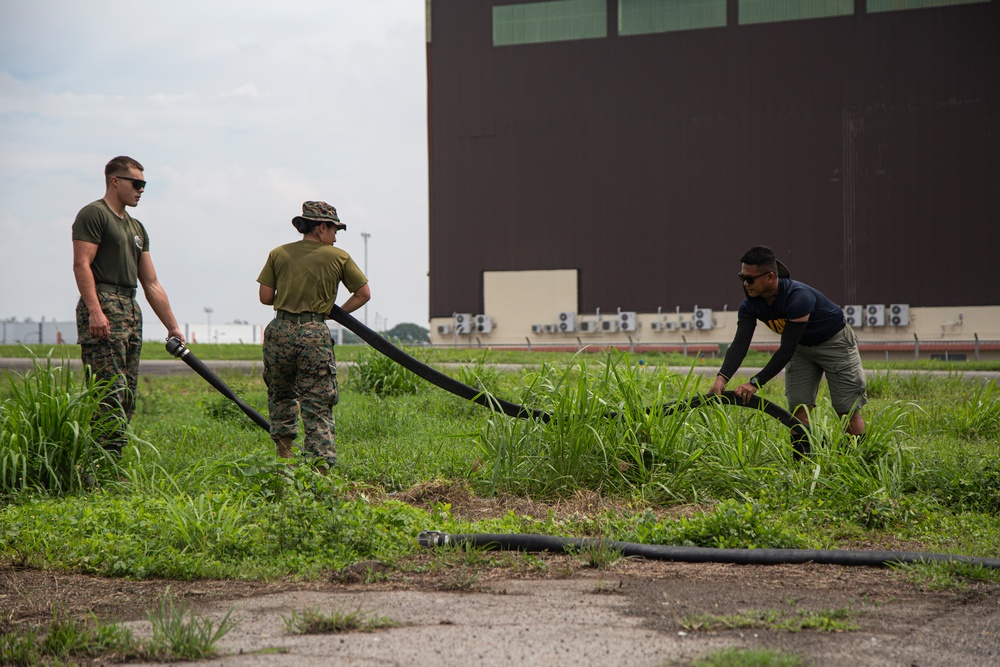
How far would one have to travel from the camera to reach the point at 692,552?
473 cm

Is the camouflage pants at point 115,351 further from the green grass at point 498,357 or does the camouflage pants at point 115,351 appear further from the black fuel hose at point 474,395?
the green grass at point 498,357

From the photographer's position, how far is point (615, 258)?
35.9 meters

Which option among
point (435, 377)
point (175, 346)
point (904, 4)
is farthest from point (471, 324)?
point (175, 346)

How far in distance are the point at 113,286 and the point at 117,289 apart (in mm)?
33

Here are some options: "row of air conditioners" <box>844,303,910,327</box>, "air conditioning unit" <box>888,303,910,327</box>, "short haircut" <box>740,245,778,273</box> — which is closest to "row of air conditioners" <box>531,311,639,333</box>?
"row of air conditioners" <box>844,303,910,327</box>

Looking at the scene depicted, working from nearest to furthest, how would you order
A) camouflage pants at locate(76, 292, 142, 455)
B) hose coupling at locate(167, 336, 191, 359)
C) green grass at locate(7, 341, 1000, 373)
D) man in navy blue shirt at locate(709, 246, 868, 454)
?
camouflage pants at locate(76, 292, 142, 455), man in navy blue shirt at locate(709, 246, 868, 454), hose coupling at locate(167, 336, 191, 359), green grass at locate(7, 341, 1000, 373)

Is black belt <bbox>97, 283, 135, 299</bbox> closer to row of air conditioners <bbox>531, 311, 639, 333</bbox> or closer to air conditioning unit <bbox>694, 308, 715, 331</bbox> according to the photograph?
row of air conditioners <bbox>531, 311, 639, 333</bbox>

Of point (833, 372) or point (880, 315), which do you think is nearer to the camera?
point (833, 372)

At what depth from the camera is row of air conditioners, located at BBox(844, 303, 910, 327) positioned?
111 feet

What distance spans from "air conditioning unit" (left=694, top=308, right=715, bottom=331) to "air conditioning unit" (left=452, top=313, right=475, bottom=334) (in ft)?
28.6

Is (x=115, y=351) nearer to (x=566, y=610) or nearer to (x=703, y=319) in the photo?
(x=566, y=610)

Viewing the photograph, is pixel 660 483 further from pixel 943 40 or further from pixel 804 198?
pixel 943 40

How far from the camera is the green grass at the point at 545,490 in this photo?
4.80 m

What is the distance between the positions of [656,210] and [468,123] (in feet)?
27.2
